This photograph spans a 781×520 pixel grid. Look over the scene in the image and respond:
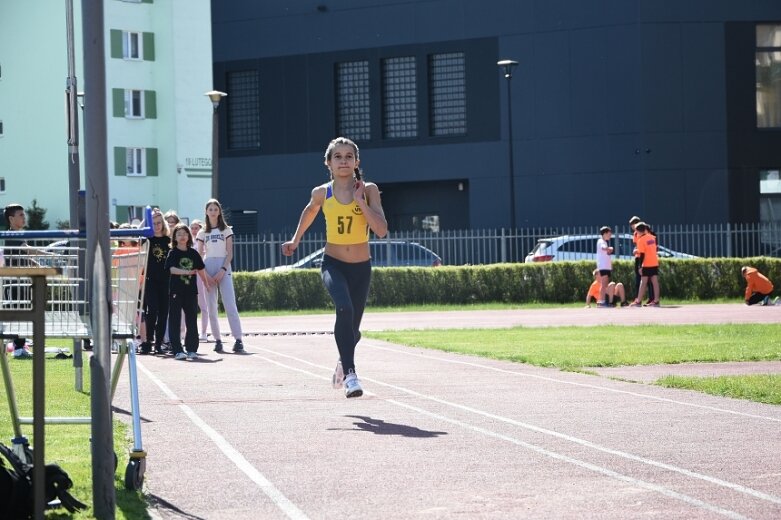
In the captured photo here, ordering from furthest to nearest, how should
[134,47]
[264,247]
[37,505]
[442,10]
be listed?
1. [134,47]
2. [442,10]
3. [264,247]
4. [37,505]

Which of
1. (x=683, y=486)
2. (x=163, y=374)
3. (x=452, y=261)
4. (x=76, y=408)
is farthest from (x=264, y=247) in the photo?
(x=683, y=486)

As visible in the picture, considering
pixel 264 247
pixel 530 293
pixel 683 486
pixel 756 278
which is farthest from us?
pixel 264 247

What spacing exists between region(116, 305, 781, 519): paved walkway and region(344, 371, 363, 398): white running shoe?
18cm

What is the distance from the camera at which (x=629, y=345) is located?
683 inches

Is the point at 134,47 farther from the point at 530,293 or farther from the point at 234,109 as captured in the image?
the point at 530,293

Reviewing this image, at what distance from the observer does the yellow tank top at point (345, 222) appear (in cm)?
1112

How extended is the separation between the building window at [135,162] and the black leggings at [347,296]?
54108mm

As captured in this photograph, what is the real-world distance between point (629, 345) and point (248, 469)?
10.5 meters

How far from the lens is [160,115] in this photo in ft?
215

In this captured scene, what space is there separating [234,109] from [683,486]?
45.2 metres

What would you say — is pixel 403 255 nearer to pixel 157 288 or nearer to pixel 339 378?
pixel 157 288

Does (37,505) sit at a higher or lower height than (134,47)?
lower


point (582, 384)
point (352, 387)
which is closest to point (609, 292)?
point (582, 384)

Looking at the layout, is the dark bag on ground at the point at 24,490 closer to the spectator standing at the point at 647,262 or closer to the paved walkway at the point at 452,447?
the paved walkway at the point at 452,447
